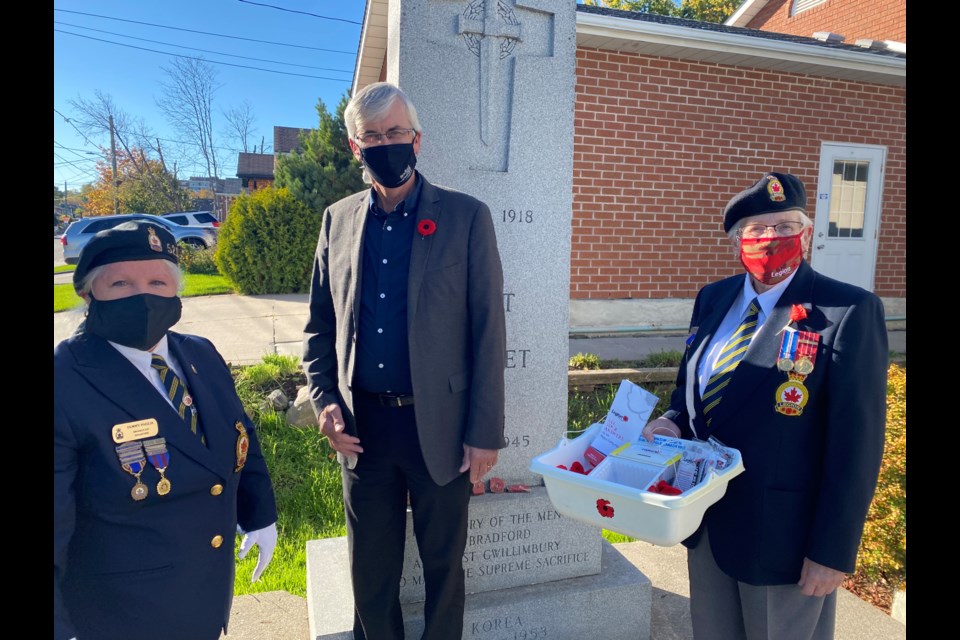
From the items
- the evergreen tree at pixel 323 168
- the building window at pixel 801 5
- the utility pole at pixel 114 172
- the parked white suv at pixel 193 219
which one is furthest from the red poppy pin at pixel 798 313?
the utility pole at pixel 114 172

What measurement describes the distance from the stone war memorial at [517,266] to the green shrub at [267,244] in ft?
32.2

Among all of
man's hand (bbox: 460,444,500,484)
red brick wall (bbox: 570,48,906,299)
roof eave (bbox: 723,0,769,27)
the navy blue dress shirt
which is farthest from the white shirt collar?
roof eave (bbox: 723,0,769,27)

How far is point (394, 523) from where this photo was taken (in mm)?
2279

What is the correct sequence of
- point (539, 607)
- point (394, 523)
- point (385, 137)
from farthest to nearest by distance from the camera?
point (539, 607) → point (394, 523) → point (385, 137)

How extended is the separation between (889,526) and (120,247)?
11.6 ft

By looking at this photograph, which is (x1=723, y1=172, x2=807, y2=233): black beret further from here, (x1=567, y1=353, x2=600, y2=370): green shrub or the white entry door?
the white entry door

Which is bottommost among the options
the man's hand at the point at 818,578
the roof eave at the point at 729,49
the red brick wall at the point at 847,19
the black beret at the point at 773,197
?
the man's hand at the point at 818,578

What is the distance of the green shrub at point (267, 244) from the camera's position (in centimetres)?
1180

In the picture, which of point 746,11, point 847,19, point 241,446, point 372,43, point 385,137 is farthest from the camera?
point 746,11

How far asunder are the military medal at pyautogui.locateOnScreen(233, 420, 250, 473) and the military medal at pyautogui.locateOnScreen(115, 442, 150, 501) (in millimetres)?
287

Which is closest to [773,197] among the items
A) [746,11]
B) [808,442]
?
[808,442]

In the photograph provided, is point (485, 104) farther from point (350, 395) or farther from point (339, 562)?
point (339, 562)

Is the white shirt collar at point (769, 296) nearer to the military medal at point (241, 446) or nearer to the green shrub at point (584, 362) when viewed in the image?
the military medal at point (241, 446)

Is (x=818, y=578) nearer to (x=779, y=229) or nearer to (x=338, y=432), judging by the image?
(x=779, y=229)
